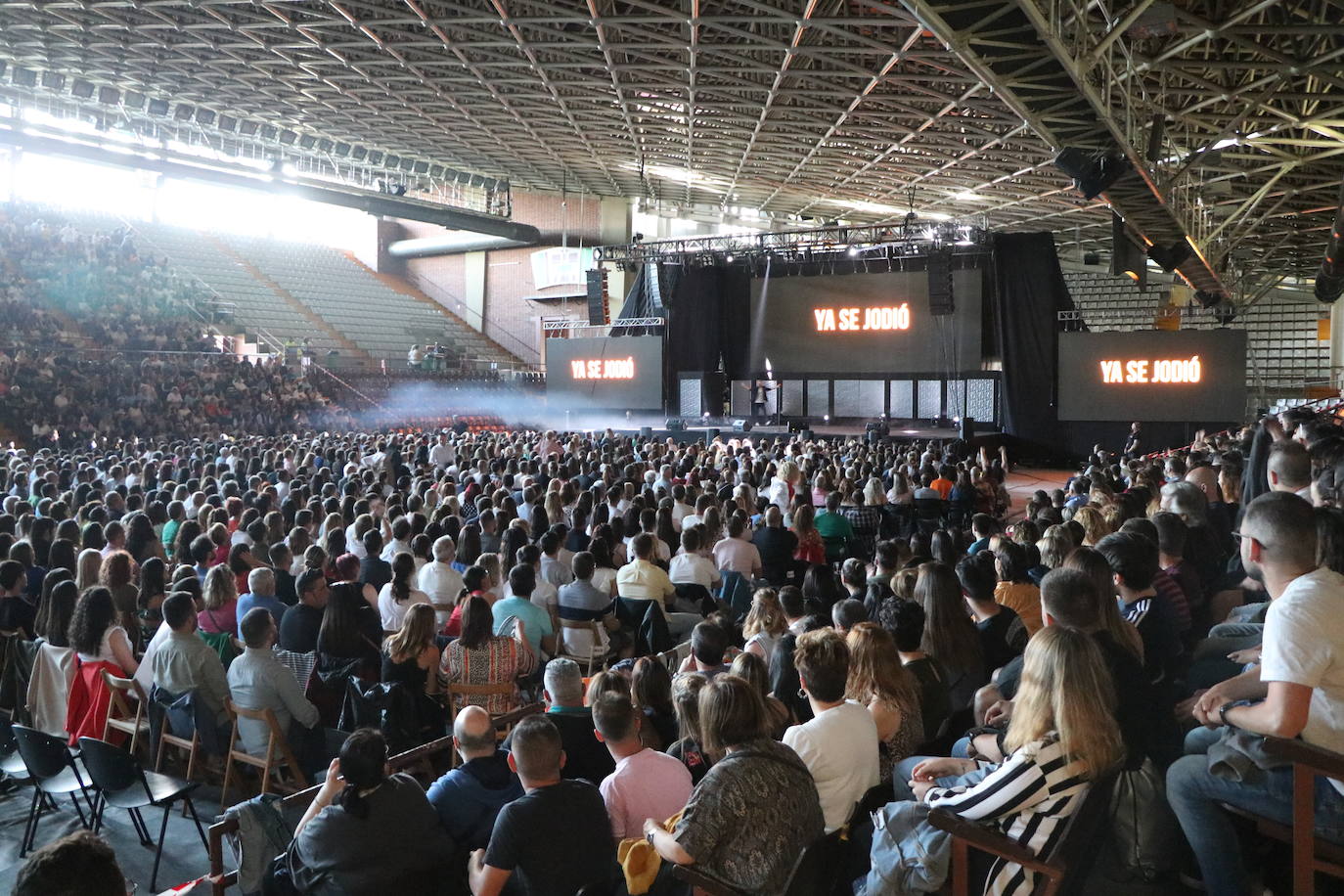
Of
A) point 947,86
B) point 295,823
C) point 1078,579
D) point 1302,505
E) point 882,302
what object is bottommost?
point 295,823

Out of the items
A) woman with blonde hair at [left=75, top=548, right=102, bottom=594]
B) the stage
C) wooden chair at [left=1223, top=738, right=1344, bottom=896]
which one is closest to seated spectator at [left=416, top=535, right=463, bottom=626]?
woman with blonde hair at [left=75, top=548, right=102, bottom=594]

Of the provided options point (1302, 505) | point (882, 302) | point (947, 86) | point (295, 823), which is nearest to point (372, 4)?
point (947, 86)

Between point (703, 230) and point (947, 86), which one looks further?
point (703, 230)

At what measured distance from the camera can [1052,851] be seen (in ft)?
7.74

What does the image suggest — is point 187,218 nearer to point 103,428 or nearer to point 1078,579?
point 103,428

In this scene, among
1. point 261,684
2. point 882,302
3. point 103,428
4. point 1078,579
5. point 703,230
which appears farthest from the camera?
point 703,230

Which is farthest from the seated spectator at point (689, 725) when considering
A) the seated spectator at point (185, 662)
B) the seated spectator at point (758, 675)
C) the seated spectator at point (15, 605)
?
the seated spectator at point (15, 605)

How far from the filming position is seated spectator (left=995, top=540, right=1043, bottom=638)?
188 inches

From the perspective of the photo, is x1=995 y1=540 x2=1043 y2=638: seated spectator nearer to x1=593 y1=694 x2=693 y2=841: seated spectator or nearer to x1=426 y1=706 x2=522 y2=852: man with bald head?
x1=593 y1=694 x2=693 y2=841: seated spectator

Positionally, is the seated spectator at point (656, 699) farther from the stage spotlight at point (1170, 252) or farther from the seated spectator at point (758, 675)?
the stage spotlight at point (1170, 252)

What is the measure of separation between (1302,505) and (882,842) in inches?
61.2

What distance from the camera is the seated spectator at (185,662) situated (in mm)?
4523

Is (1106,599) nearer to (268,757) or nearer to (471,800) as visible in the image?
(471,800)

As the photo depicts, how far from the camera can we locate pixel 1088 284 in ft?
99.4
